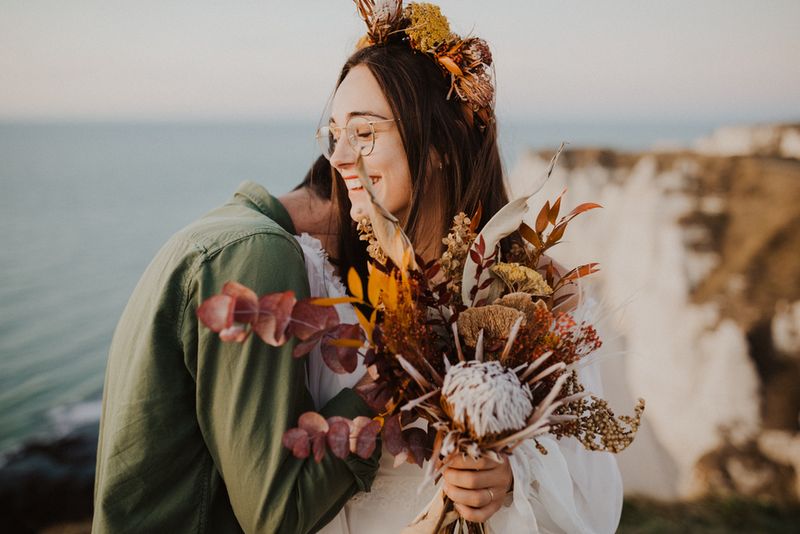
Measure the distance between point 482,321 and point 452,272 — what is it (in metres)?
0.16

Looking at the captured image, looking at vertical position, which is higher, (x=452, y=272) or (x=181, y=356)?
(x=452, y=272)

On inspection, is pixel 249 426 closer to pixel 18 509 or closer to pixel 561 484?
pixel 561 484

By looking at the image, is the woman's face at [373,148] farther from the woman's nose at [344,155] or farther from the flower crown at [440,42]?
the flower crown at [440,42]

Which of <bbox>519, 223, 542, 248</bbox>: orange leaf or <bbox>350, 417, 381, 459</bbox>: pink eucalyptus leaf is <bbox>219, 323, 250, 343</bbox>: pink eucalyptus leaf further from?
<bbox>519, 223, 542, 248</bbox>: orange leaf

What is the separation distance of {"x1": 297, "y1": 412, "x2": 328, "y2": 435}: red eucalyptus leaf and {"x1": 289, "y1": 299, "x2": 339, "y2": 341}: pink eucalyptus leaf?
0.52 ft

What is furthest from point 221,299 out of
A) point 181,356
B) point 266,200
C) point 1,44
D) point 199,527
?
point 1,44

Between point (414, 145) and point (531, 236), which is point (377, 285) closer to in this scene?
point (531, 236)

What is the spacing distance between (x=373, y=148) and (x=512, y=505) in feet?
3.15

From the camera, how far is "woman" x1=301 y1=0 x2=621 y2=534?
1.49 m

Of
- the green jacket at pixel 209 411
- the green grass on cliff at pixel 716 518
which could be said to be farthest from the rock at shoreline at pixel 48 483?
the green grass on cliff at pixel 716 518

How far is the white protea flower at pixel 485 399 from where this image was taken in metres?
0.88

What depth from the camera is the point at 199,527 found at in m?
1.36

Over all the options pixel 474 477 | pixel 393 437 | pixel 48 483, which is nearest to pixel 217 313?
pixel 393 437

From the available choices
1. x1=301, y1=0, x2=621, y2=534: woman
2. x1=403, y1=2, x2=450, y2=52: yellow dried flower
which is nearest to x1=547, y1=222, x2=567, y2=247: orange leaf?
x1=301, y1=0, x2=621, y2=534: woman
